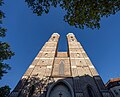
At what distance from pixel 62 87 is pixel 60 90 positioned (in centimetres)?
60

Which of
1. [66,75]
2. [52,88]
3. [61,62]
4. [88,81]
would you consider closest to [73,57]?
[61,62]

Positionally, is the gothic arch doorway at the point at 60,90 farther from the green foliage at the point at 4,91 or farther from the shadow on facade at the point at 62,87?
the green foliage at the point at 4,91

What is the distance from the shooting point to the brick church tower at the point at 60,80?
15.9 meters

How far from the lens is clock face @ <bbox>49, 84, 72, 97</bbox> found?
53.8 ft

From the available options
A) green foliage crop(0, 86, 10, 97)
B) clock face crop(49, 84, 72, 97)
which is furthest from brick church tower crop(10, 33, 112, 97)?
green foliage crop(0, 86, 10, 97)

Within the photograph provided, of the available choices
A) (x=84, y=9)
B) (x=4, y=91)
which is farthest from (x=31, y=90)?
(x=84, y=9)

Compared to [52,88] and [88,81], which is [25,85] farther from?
[88,81]

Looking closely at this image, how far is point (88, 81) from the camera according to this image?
17.8 m

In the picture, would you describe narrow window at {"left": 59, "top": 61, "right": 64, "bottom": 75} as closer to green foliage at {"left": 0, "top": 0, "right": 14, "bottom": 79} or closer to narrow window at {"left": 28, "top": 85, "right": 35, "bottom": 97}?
narrow window at {"left": 28, "top": 85, "right": 35, "bottom": 97}

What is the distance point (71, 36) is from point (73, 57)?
13.2m

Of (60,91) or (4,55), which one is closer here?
(4,55)

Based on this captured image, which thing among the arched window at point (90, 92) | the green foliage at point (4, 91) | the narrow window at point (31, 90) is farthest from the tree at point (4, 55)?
the arched window at point (90, 92)

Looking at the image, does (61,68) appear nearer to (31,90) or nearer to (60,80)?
(60,80)

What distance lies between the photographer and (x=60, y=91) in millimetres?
16922
